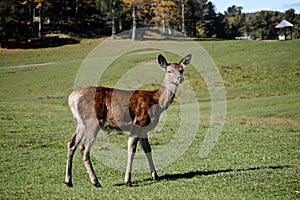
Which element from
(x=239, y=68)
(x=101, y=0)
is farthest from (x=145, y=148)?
(x=101, y=0)

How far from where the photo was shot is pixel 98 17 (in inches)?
3885

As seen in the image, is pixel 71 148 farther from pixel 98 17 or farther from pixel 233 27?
pixel 233 27

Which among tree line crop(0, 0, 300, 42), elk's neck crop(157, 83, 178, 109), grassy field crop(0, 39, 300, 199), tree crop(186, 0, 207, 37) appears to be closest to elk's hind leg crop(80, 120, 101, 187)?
grassy field crop(0, 39, 300, 199)

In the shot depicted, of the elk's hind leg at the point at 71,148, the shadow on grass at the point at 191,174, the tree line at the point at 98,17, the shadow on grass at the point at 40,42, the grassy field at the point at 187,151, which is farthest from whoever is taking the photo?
the tree line at the point at 98,17

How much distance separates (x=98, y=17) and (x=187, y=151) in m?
85.6

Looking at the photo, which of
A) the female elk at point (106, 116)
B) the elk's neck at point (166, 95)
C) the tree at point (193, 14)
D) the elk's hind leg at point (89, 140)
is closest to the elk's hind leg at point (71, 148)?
the female elk at point (106, 116)

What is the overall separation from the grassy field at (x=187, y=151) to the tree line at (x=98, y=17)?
105 ft

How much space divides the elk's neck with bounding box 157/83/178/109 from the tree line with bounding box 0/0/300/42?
217 feet

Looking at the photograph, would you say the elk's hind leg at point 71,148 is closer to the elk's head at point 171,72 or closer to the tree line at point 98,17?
the elk's head at point 171,72

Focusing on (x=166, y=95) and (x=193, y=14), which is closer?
(x=166, y=95)

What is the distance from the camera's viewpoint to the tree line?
77750mm

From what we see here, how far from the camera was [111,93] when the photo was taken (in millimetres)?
10711

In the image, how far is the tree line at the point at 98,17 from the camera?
7775 centimetres

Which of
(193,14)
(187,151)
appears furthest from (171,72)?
(193,14)
